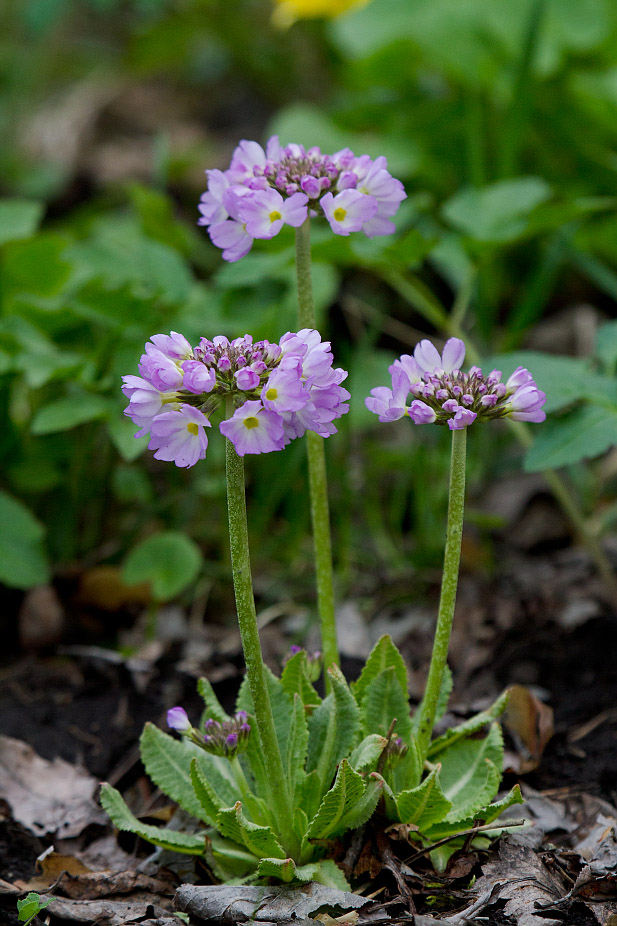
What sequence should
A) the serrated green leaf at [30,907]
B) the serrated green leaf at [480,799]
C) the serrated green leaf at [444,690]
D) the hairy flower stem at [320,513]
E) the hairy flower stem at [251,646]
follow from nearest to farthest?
the hairy flower stem at [251,646] < the serrated green leaf at [30,907] < the serrated green leaf at [480,799] < the hairy flower stem at [320,513] < the serrated green leaf at [444,690]

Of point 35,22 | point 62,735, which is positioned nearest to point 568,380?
point 62,735

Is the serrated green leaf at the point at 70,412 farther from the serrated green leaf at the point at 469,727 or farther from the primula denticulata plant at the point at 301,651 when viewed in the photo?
the serrated green leaf at the point at 469,727

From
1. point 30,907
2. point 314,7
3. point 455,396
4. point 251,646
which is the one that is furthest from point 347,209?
point 314,7

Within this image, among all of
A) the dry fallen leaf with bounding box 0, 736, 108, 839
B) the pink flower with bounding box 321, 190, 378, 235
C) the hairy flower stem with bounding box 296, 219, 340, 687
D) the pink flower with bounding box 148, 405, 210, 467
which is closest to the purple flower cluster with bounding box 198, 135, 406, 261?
the pink flower with bounding box 321, 190, 378, 235

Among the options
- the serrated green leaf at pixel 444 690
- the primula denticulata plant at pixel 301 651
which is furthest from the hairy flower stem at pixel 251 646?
the serrated green leaf at pixel 444 690

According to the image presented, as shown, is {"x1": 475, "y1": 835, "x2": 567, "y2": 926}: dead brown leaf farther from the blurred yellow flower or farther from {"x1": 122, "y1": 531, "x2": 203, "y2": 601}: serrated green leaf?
the blurred yellow flower

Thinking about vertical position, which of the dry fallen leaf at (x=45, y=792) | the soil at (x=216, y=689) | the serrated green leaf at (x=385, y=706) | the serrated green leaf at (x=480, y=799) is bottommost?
the soil at (x=216, y=689)

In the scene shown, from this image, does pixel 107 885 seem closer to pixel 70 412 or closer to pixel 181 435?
pixel 181 435

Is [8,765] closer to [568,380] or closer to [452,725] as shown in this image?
[452,725]
